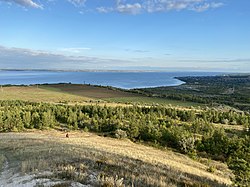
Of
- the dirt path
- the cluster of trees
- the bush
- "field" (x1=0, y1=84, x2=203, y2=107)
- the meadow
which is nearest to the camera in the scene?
the dirt path

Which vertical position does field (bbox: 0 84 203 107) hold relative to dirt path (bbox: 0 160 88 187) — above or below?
below

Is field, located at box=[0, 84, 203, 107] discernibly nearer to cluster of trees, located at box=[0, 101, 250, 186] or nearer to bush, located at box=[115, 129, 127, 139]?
cluster of trees, located at box=[0, 101, 250, 186]

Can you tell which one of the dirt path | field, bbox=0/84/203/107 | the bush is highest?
the dirt path

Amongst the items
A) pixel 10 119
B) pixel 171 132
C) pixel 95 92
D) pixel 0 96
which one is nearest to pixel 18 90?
pixel 0 96

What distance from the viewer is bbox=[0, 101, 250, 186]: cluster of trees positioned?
146 feet

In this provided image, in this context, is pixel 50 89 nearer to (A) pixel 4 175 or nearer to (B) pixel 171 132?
(B) pixel 171 132

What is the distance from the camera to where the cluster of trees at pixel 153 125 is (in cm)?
4447

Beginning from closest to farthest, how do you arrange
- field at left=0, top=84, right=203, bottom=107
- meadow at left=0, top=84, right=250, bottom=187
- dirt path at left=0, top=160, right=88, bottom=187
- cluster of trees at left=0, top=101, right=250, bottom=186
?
dirt path at left=0, top=160, right=88, bottom=187
meadow at left=0, top=84, right=250, bottom=187
cluster of trees at left=0, top=101, right=250, bottom=186
field at left=0, top=84, right=203, bottom=107

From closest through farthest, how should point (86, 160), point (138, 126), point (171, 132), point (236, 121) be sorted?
point (86, 160) → point (171, 132) → point (138, 126) → point (236, 121)

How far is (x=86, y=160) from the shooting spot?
1427 cm

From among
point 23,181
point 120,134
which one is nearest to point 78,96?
point 120,134

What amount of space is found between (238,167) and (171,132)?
34047 millimetres

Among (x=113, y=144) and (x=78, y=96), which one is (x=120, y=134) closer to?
(x=113, y=144)

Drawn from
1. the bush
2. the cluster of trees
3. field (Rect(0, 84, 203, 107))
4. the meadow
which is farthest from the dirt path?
field (Rect(0, 84, 203, 107))
